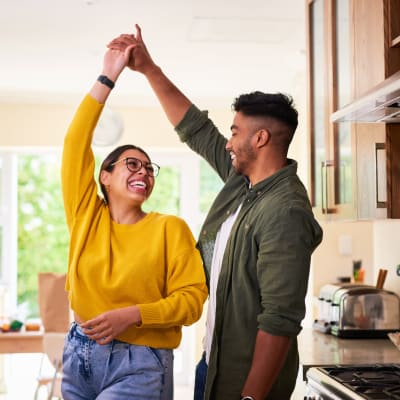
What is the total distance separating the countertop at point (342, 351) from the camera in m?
2.71

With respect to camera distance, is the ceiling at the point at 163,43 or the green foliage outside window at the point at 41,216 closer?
the ceiling at the point at 163,43

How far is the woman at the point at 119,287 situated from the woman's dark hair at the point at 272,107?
38cm

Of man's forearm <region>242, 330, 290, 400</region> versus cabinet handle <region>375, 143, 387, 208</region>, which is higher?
cabinet handle <region>375, 143, 387, 208</region>

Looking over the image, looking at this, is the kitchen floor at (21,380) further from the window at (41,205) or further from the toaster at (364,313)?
the toaster at (364,313)

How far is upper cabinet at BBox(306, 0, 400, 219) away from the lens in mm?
2332

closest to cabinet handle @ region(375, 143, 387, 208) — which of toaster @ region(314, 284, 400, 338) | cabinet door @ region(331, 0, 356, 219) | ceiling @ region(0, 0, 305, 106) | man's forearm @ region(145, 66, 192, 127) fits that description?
cabinet door @ region(331, 0, 356, 219)

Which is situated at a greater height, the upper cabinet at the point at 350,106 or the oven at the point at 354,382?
the upper cabinet at the point at 350,106

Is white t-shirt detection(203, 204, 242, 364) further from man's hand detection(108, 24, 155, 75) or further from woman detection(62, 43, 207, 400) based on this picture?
man's hand detection(108, 24, 155, 75)

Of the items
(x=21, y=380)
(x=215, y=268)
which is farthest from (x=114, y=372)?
(x=21, y=380)

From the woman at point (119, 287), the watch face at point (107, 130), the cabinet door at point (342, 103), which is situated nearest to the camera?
the woman at point (119, 287)

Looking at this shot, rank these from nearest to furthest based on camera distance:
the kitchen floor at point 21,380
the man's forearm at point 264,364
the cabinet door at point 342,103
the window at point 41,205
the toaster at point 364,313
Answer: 1. the man's forearm at point 264,364
2. the cabinet door at point 342,103
3. the toaster at point 364,313
4. the kitchen floor at point 21,380
5. the window at point 41,205


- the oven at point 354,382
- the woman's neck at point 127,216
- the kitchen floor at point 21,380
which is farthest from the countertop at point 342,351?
the kitchen floor at point 21,380

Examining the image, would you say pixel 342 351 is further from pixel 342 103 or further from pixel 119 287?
pixel 119 287

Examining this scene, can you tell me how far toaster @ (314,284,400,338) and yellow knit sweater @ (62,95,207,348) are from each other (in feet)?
4.76
